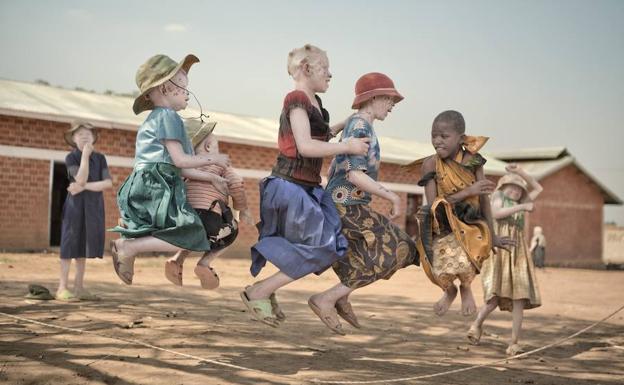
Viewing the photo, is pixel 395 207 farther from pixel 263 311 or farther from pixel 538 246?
pixel 538 246

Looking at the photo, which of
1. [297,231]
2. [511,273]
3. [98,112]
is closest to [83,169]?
[297,231]

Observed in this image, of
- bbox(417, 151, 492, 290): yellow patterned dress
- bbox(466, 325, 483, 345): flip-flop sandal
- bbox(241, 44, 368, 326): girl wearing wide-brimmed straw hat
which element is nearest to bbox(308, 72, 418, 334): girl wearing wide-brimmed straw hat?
bbox(241, 44, 368, 326): girl wearing wide-brimmed straw hat

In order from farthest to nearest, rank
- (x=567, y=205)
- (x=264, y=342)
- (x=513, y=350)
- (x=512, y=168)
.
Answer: (x=567, y=205), (x=513, y=350), (x=264, y=342), (x=512, y=168)

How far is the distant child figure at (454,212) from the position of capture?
4762 mm

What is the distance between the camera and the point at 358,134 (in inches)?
174

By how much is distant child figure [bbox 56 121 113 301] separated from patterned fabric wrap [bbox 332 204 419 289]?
14.9ft

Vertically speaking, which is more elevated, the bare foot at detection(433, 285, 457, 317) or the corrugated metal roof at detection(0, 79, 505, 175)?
the corrugated metal roof at detection(0, 79, 505, 175)

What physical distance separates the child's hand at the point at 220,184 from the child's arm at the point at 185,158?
14cm

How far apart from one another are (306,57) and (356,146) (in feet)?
2.08

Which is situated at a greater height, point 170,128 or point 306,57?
point 306,57

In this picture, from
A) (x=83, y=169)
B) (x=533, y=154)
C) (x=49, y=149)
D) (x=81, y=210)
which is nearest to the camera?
(x=83, y=169)

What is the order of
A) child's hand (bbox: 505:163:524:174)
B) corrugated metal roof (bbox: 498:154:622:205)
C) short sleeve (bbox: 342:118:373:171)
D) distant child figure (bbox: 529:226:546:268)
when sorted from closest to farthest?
short sleeve (bbox: 342:118:373:171)
child's hand (bbox: 505:163:524:174)
distant child figure (bbox: 529:226:546:268)
corrugated metal roof (bbox: 498:154:622:205)

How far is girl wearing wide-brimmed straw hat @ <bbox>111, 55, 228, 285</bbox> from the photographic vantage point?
4.25 m

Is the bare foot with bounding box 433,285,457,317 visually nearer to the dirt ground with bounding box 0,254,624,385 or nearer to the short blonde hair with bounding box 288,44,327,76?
the dirt ground with bounding box 0,254,624,385
